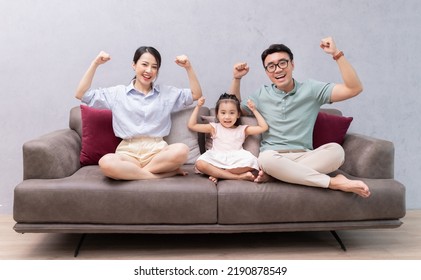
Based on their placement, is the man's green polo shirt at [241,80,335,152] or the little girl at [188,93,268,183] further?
the man's green polo shirt at [241,80,335,152]

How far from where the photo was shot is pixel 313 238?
299 centimetres

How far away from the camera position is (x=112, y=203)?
2.58 meters

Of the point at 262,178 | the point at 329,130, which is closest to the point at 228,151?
the point at 262,178

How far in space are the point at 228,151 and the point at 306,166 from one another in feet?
1.62

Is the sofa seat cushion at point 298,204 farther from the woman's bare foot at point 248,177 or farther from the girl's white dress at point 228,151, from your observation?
the girl's white dress at point 228,151

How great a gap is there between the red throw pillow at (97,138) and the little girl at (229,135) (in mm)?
474

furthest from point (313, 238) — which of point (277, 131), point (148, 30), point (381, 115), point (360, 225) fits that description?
point (148, 30)

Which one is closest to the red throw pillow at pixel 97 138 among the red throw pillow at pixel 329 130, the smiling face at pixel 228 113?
the smiling face at pixel 228 113

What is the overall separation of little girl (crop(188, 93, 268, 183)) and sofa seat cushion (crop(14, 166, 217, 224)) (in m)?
0.27

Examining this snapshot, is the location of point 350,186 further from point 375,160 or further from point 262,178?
point 262,178

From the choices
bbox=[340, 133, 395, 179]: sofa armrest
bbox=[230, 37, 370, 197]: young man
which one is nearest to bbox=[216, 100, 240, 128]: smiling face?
bbox=[230, 37, 370, 197]: young man

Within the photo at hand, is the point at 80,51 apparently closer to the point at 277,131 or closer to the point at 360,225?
the point at 277,131

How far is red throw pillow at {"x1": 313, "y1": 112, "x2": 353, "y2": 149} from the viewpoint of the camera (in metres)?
3.15

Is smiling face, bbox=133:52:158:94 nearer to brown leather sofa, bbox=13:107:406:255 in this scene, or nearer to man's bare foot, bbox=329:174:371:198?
brown leather sofa, bbox=13:107:406:255
